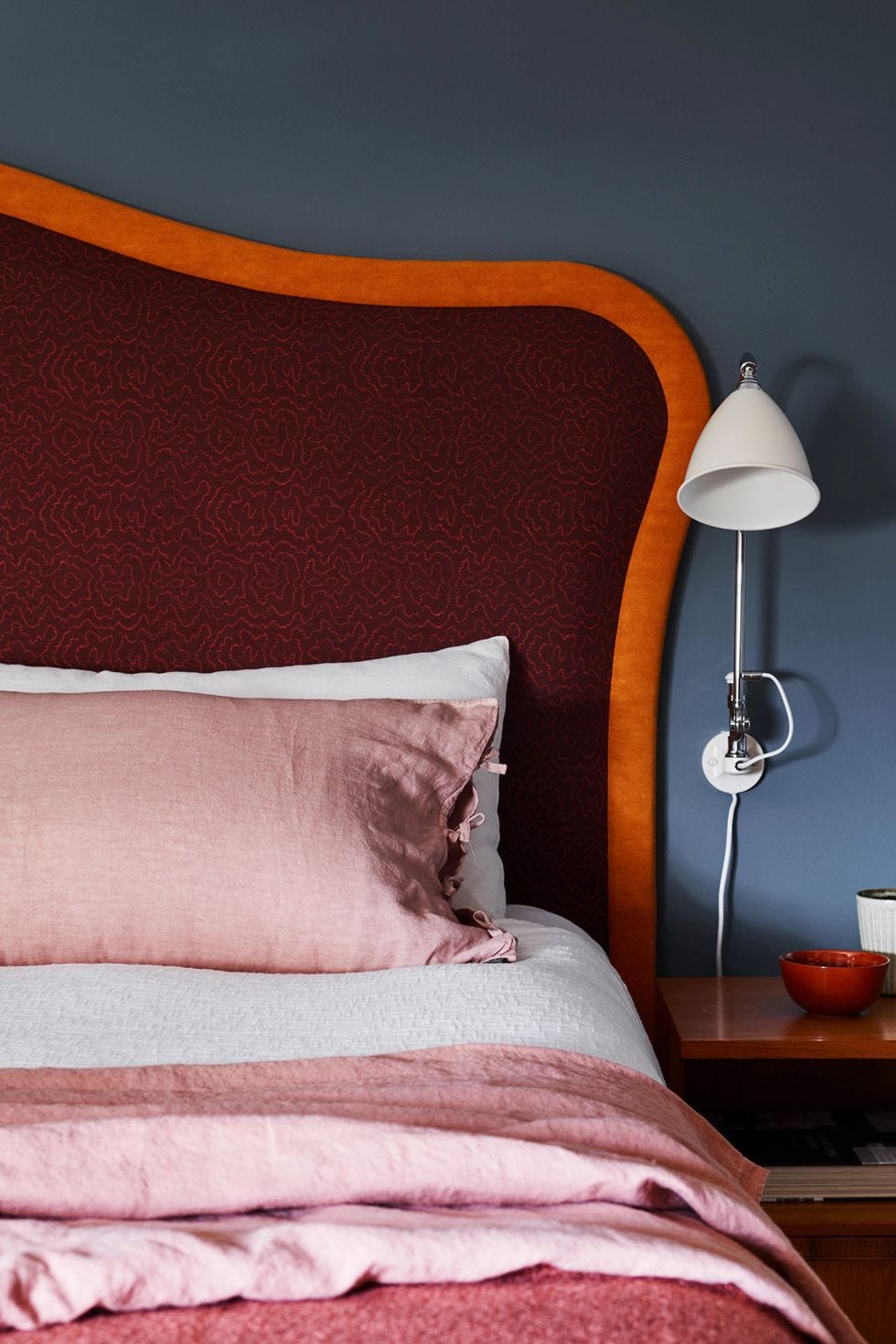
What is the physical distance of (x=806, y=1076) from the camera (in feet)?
6.48

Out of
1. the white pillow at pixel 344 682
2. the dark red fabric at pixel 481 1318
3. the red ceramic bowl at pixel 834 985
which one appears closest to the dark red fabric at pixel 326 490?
the white pillow at pixel 344 682

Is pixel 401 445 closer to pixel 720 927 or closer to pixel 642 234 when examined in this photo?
pixel 642 234

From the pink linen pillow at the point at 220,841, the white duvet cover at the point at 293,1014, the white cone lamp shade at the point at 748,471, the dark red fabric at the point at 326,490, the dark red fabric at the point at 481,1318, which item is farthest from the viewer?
the dark red fabric at the point at 326,490

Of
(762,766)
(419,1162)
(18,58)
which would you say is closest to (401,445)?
(762,766)

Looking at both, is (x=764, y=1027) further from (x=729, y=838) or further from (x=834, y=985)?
(x=729, y=838)

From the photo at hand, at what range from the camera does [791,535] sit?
2057 millimetres

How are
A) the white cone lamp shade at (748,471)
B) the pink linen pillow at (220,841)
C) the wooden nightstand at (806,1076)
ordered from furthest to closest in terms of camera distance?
the white cone lamp shade at (748,471) → the wooden nightstand at (806,1076) → the pink linen pillow at (220,841)

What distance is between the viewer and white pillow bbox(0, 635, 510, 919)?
1.80 metres

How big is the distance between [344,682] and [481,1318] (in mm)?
1254

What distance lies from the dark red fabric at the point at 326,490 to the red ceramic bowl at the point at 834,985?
0.38 metres

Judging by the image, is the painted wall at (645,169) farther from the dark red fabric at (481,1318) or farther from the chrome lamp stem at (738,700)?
the dark red fabric at (481,1318)

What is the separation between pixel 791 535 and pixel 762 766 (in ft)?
1.35

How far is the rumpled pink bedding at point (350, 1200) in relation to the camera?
0.65 metres

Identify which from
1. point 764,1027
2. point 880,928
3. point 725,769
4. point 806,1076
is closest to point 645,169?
point 725,769
